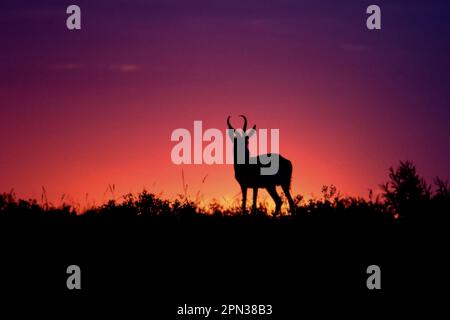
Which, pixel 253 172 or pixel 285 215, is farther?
pixel 253 172

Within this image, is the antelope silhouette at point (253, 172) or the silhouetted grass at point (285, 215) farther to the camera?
the antelope silhouette at point (253, 172)

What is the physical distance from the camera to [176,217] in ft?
41.2

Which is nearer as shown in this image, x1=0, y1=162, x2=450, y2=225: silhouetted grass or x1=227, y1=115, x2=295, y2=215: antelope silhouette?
x1=0, y1=162, x2=450, y2=225: silhouetted grass

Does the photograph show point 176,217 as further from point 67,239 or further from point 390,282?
point 390,282

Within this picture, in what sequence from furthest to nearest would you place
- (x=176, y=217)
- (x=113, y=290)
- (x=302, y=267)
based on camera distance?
(x=176, y=217) → (x=302, y=267) → (x=113, y=290)

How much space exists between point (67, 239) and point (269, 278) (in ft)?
11.2

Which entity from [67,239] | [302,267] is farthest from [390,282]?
[67,239]

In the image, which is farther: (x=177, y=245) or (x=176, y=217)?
(x=176, y=217)
